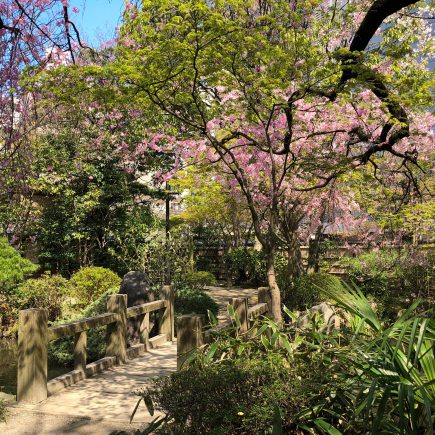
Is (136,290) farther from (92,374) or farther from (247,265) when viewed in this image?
(247,265)

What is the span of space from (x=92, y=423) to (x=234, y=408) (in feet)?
6.85

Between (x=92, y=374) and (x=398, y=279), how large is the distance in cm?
759

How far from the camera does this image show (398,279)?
37.5 feet

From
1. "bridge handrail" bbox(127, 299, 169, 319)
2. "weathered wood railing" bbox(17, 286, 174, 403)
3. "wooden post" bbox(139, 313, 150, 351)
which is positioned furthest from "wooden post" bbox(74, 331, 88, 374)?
"wooden post" bbox(139, 313, 150, 351)

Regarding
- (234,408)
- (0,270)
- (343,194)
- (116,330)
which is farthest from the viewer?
(343,194)

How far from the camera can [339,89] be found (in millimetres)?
5461

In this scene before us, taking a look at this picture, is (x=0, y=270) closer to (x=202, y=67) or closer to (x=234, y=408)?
(x=202, y=67)

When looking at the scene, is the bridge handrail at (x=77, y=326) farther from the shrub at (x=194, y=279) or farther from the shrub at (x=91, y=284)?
the shrub at (x=194, y=279)

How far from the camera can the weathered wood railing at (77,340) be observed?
5.15 meters

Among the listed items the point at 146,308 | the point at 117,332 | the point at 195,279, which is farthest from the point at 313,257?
the point at 117,332

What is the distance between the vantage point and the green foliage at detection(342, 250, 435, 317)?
35.6ft

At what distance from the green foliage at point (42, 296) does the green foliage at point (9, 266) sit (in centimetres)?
33

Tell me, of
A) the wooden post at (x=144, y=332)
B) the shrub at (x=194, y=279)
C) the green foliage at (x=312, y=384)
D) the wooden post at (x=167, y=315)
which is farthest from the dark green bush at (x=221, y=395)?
the shrub at (x=194, y=279)

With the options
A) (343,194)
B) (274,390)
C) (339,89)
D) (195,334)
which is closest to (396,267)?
(343,194)
